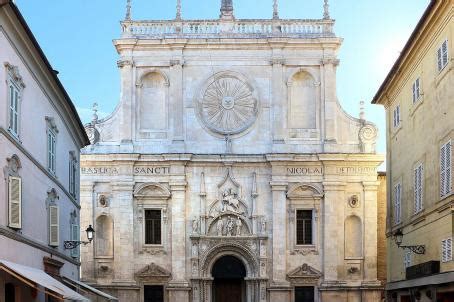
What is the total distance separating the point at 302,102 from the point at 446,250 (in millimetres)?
23699

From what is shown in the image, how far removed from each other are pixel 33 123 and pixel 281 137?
22.3 metres

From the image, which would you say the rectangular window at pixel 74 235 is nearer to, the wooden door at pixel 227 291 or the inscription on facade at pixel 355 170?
the wooden door at pixel 227 291

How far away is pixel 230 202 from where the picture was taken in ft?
140

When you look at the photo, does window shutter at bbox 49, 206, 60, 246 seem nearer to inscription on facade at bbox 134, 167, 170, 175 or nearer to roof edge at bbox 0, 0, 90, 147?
roof edge at bbox 0, 0, 90, 147

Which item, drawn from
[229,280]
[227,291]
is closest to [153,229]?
[229,280]

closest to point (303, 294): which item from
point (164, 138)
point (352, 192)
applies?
point (352, 192)

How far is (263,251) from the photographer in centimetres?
4194

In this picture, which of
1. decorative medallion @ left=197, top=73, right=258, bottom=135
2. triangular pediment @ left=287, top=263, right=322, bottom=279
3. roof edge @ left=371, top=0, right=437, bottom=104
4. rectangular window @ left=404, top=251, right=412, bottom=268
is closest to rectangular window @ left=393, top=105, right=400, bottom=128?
roof edge @ left=371, top=0, right=437, bottom=104

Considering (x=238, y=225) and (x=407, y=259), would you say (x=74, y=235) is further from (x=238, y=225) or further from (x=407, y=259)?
(x=238, y=225)

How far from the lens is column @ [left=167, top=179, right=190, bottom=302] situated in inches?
1635

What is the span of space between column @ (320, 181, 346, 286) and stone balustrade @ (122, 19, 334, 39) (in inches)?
335

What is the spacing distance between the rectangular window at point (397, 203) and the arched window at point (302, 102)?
14322mm

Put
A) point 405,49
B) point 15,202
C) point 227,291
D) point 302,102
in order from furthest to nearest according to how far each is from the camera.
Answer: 1. point 302,102
2. point 227,291
3. point 405,49
4. point 15,202

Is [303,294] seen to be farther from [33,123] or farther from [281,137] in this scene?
[33,123]
